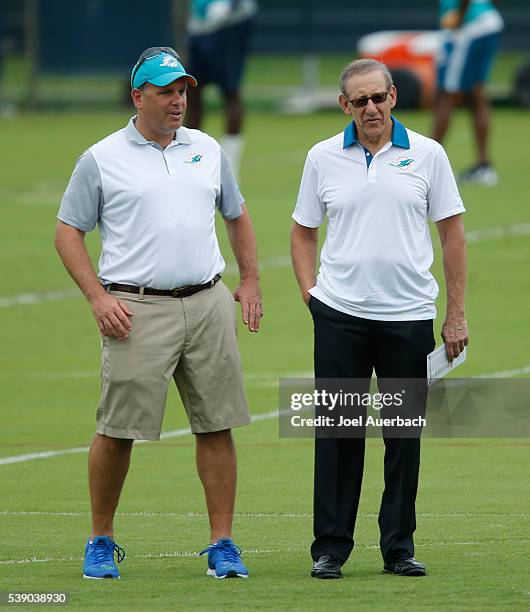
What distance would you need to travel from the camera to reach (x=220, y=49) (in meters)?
21.0

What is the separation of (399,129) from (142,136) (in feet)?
3.46

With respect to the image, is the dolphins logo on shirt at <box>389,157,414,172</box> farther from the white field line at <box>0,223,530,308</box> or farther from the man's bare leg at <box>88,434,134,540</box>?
the white field line at <box>0,223,530,308</box>

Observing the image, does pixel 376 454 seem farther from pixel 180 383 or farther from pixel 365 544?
pixel 180 383

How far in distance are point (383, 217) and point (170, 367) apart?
1064 mm

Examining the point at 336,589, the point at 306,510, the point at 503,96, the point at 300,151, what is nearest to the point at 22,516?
the point at 306,510

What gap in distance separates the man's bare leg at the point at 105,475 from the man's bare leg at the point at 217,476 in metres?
0.32

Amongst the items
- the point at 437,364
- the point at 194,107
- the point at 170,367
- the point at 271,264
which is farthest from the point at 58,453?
the point at 194,107

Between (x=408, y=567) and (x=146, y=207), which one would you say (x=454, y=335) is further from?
(x=146, y=207)

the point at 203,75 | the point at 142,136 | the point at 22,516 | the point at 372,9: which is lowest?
the point at 22,516

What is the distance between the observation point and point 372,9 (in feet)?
116

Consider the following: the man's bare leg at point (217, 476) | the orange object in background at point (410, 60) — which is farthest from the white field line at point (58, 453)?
the orange object in background at point (410, 60)

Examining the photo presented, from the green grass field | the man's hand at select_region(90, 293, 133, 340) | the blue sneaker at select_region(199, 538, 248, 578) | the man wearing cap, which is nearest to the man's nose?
the man wearing cap

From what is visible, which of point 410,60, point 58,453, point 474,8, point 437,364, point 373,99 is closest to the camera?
point 373,99

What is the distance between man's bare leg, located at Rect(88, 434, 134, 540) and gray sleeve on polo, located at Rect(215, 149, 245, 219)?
1079 millimetres
